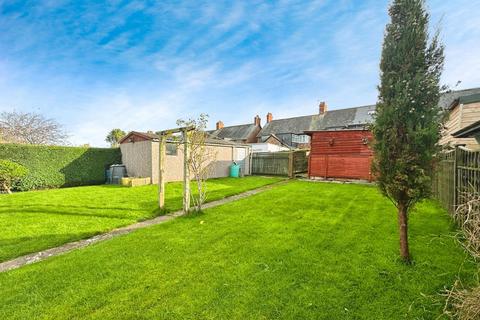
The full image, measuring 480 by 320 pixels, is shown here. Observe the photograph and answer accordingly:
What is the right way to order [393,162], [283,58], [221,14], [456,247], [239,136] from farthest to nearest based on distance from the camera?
[239,136] < [283,58] < [221,14] < [456,247] < [393,162]

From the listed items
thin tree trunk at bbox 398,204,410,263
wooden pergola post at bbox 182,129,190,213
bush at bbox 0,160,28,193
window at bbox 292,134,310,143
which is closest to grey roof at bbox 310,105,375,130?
window at bbox 292,134,310,143

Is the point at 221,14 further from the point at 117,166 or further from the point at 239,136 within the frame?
the point at 239,136

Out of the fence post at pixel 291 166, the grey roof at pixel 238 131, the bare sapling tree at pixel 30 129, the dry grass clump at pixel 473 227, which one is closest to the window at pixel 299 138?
the grey roof at pixel 238 131

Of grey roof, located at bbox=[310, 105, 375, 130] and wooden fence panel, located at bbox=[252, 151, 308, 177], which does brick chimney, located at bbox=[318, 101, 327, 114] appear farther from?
wooden fence panel, located at bbox=[252, 151, 308, 177]

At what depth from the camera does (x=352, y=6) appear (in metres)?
7.57

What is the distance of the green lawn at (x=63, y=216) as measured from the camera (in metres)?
A: 4.66

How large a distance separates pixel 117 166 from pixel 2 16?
344 inches

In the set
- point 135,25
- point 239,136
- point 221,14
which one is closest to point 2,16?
point 135,25

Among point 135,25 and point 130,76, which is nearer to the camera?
point 135,25

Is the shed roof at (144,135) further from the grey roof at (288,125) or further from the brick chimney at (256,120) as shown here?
the brick chimney at (256,120)

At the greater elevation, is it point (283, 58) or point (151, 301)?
point (283, 58)

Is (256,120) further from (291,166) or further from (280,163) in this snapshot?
(291,166)

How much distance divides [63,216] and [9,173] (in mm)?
7954

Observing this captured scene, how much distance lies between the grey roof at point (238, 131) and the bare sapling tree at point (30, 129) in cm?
2236
